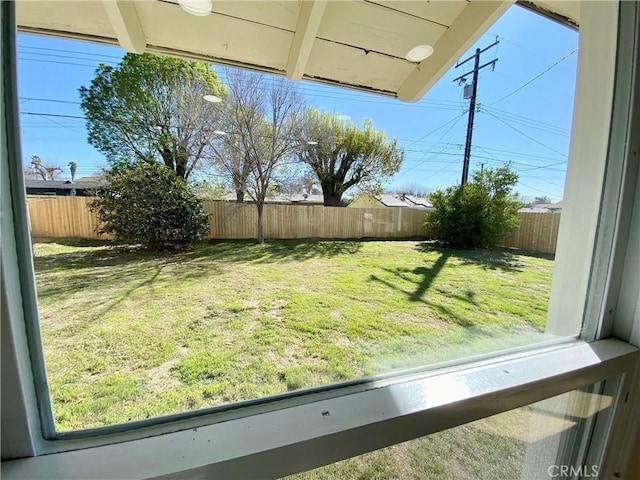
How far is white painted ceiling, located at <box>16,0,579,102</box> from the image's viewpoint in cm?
63

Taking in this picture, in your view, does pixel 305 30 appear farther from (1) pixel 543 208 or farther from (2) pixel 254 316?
(2) pixel 254 316

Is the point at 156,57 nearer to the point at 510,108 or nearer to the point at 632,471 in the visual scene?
the point at 510,108

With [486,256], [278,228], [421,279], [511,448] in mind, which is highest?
[278,228]

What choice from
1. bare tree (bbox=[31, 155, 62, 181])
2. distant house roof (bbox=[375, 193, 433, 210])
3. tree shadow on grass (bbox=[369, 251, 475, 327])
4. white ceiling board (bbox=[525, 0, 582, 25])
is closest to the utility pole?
white ceiling board (bbox=[525, 0, 582, 25])

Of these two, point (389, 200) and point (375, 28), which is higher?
point (375, 28)

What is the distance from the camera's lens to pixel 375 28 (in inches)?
29.9

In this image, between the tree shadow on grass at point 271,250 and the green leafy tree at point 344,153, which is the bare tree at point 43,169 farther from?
the green leafy tree at point 344,153

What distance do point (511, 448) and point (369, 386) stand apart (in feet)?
1.48

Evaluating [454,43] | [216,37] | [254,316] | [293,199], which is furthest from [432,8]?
[254,316]

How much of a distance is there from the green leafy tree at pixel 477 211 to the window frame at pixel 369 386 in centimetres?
40

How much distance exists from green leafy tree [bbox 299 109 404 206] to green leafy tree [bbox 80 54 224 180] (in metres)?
0.36

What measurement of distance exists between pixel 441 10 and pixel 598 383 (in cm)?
97

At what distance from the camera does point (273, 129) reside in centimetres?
97

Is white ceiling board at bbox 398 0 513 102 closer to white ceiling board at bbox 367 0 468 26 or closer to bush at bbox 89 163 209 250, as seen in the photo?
white ceiling board at bbox 367 0 468 26
